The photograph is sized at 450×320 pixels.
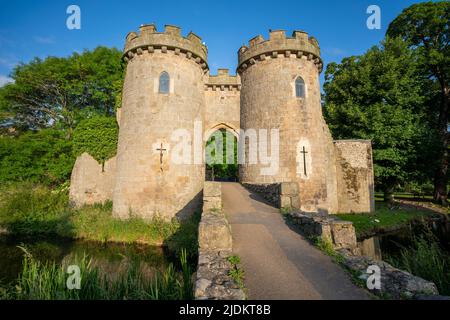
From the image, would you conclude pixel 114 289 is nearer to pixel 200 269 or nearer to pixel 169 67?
pixel 200 269

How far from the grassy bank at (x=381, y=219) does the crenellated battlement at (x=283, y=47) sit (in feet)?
31.3

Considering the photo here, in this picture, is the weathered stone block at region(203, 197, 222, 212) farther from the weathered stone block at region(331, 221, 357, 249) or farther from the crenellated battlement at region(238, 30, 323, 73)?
the crenellated battlement at region(238, 30, 323, 73)

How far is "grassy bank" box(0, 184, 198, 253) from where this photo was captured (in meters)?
10.2

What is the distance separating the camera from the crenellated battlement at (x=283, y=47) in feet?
39.3

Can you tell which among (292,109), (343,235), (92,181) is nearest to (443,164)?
(292,109)

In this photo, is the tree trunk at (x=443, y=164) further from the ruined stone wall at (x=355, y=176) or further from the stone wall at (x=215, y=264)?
the stone wall at (x=215, y=264)

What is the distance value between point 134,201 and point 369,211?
47.1 ft

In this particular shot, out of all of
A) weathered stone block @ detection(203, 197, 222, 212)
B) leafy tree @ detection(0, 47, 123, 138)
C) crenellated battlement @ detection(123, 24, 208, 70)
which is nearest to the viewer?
weathered stone block @ detection(203, 197, 222, 212)

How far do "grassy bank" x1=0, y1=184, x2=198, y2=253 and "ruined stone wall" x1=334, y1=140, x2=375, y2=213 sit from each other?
10.0 metres

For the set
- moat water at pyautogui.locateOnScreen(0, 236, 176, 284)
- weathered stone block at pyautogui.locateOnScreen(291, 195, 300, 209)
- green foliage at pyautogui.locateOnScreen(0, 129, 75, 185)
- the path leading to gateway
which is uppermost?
green foliage at pyautogui.locateOnScreen(0, 129, 75, 185)

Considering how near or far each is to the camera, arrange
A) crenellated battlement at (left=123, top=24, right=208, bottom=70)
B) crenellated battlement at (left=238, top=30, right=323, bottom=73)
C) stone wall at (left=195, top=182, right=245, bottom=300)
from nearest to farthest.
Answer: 1. stone wall at (left=195, top=182, right=245, bottom=300)
2. crenellated battlement at (left=123, top=24, right=208, bottom=70)
3. crenellated battlement at (left=238, top=30, right=323, bottom=73)

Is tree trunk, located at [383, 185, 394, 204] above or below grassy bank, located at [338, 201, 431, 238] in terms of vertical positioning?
above

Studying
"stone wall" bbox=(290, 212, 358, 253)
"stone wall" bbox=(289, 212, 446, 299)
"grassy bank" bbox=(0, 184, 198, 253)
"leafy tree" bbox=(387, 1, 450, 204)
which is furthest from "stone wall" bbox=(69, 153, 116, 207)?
"leafy tree" bbox=(387, 1, 450, 204)

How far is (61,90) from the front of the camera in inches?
684
